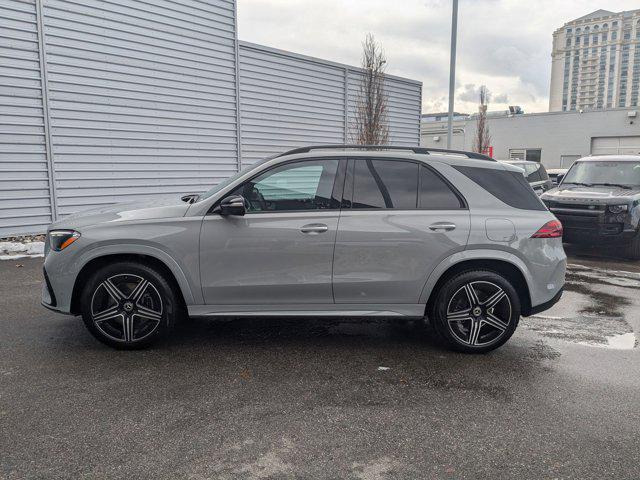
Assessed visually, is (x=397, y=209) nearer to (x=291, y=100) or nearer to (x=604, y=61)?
(x=291, y=100)

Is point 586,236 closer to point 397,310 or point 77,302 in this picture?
point 397,310

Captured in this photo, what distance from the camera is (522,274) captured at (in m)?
4.37

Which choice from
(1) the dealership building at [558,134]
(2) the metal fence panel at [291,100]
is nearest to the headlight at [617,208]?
(2) the metal fence panel at [291,100]

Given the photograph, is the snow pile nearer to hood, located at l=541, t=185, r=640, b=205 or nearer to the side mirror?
the side mirror

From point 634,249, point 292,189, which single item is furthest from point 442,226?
point 634,249

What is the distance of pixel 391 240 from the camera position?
425 cm

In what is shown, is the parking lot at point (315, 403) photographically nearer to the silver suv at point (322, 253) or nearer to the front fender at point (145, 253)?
the silver suv at point (322, 253)

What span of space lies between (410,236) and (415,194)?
40 centimetres

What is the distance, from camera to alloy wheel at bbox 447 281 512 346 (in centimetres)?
435

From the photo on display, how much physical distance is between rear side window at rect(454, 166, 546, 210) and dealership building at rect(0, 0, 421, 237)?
8721mm

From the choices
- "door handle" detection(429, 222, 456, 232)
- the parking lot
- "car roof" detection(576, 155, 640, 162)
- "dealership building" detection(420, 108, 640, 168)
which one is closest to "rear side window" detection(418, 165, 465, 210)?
"door handle" detection(429, 222, 456, 232)

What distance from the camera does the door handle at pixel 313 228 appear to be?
423 centimetres

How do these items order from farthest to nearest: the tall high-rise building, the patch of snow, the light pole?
1. the tall high-rise building
2. the light pole
3. the patch of snow

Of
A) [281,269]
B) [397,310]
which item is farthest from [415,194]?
[281,269]
